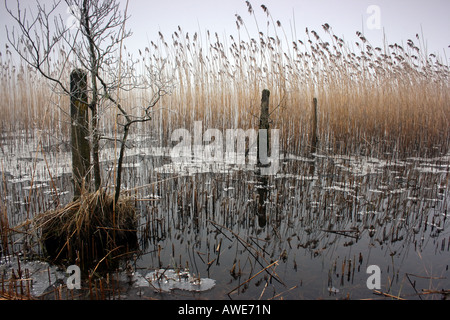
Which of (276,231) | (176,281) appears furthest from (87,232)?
(276,231)

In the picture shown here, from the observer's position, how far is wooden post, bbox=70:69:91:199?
1938 mm

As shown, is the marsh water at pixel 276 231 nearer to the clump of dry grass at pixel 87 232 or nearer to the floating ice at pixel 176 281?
the floating ice at pixel 176 281

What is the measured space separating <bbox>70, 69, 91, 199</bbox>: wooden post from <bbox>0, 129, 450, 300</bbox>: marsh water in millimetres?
200

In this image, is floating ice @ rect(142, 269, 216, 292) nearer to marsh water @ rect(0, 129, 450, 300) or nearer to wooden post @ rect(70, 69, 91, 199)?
marsh water @ rect(0, 129, 450, 300)

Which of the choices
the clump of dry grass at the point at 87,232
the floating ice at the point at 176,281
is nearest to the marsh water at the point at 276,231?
the floating ice at the point at 176,281

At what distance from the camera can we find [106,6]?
1.79m

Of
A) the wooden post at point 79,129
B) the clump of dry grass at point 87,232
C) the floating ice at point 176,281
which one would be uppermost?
the wooden post at point 79,129

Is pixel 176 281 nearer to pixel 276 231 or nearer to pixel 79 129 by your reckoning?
pixel 276 231

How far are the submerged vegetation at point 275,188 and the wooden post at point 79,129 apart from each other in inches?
4.3

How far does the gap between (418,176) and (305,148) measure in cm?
185

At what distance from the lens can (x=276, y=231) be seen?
6.83 feet

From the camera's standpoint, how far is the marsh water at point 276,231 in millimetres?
1521
